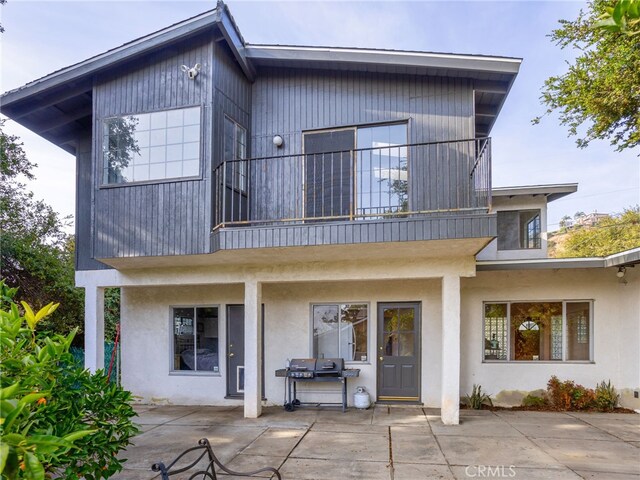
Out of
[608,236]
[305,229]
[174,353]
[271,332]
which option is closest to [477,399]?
[271,332]

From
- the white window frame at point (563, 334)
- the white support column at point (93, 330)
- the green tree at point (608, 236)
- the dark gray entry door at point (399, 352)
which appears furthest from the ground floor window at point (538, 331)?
the green tree at point (608, 236)

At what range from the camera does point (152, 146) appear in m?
6.76

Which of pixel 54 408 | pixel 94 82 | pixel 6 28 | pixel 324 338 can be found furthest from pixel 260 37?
pixel 54 408

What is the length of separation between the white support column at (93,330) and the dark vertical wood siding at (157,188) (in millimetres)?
1402

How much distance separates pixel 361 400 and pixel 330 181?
4.13 meters

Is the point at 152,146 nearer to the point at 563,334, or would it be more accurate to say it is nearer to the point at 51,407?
the point at 51,407

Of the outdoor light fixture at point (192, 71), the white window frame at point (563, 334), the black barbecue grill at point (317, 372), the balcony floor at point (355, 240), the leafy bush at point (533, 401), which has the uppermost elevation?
the outdoor light fixture at point (192, 71)

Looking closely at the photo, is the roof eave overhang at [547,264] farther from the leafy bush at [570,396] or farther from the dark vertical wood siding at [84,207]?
the dark vertical wood siding at [84,207]

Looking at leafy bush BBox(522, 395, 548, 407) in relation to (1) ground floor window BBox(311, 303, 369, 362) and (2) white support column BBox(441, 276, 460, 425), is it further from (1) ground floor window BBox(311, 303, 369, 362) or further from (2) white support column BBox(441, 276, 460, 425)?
(1) ground floor window BBox(311, 303, 369, 362)

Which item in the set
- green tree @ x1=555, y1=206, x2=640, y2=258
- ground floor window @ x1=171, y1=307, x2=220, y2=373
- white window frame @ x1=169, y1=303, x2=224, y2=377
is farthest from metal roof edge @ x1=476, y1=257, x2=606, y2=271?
green tree @ x1=555, y1=206, x2=640, y2=258

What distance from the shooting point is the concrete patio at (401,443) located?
4.43 m

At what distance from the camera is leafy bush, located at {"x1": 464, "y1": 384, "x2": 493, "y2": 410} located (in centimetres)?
738

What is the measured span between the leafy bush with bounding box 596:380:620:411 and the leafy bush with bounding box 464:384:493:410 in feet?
6.23

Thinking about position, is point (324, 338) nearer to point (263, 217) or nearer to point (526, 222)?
point (263, 217)
